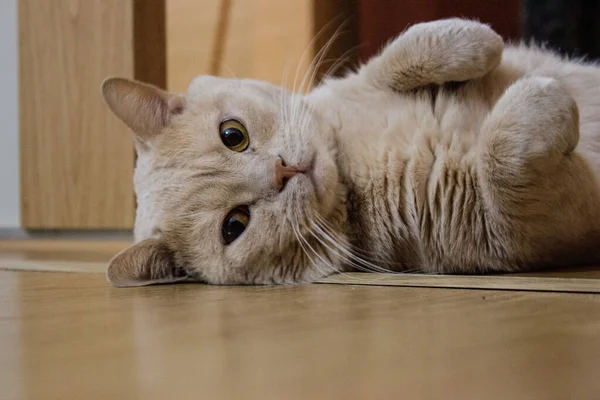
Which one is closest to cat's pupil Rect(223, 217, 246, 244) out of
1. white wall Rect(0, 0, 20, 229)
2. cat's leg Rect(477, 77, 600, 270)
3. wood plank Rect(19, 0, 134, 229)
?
cat's leg Rect(477, 77, 600, 270)

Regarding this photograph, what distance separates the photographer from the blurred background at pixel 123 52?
8.16 ft

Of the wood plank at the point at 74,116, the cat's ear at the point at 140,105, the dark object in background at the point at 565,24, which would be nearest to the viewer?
the cat's ear at the point at 140,105

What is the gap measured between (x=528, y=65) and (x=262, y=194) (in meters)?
0.74

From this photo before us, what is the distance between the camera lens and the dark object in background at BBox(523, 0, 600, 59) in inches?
94.0

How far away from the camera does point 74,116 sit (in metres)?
3.28

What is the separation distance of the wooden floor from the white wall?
109 inches

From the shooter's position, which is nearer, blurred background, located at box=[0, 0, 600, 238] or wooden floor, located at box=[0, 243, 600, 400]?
wooden floor, located at box=[0, 243, 600, 400]

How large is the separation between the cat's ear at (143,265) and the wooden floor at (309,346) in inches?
7.7

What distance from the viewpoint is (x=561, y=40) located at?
2.42 m

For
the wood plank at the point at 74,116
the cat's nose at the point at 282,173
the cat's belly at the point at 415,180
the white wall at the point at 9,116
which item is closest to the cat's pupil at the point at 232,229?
the cat's nose at the point at 282,173

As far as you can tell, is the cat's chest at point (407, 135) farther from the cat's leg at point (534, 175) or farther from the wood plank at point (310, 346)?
the wood plank at point (310, 346)

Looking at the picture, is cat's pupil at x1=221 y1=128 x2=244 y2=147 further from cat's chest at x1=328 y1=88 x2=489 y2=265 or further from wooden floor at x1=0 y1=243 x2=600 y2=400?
wooden floor at x1=0 y1=243 x2=600 y2=400

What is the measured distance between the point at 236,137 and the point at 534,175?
568 millimetres

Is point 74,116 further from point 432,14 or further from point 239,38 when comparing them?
point 432,14
